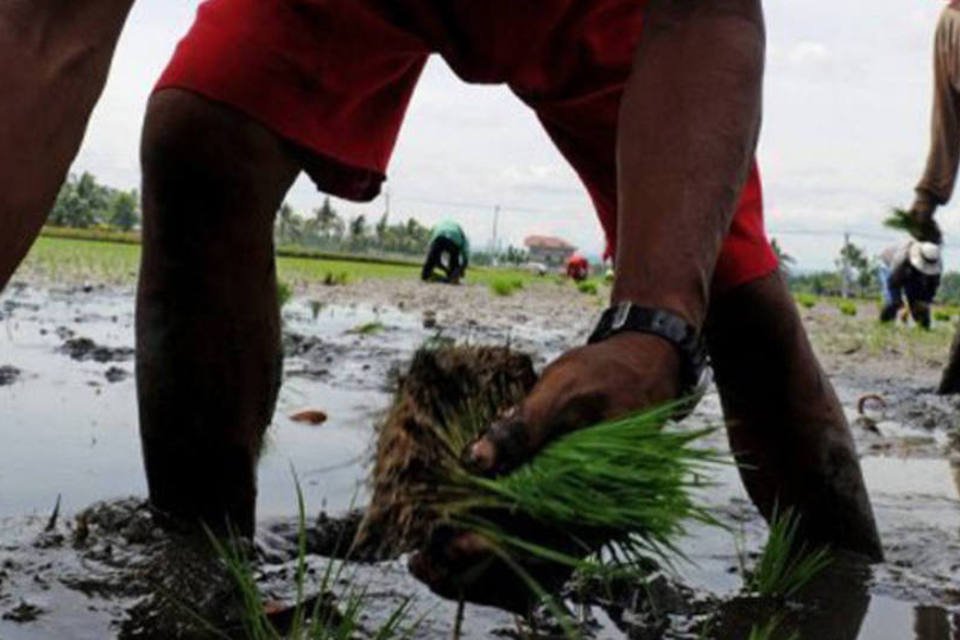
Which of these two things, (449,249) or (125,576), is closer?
(125,576)

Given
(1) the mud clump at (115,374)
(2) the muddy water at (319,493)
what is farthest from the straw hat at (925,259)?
(1) the mud clump at (115,374)

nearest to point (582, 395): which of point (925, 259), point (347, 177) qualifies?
point (347, 177)

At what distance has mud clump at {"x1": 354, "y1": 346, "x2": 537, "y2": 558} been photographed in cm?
133

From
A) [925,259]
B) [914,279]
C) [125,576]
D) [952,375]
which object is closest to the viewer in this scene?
[125,576]

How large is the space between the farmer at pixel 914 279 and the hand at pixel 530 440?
48.8 ft

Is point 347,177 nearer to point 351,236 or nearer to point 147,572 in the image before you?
point 147,572

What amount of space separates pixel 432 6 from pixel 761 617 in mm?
1175

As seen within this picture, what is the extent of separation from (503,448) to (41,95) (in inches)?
23.7

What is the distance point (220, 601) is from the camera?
2.00 metres

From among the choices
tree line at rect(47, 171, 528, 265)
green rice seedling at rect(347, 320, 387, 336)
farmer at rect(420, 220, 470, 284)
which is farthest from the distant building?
green rice seedling at rect(347, 320, 387, 336)

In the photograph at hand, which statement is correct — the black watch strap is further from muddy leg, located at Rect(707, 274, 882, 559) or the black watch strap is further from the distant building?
the distant building

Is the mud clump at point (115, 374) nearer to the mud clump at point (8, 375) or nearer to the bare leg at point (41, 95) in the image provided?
the mud clump at point (8, 375)

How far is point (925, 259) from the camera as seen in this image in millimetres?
15789

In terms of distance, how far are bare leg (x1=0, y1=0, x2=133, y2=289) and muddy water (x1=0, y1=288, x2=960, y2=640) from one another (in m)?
0.46
